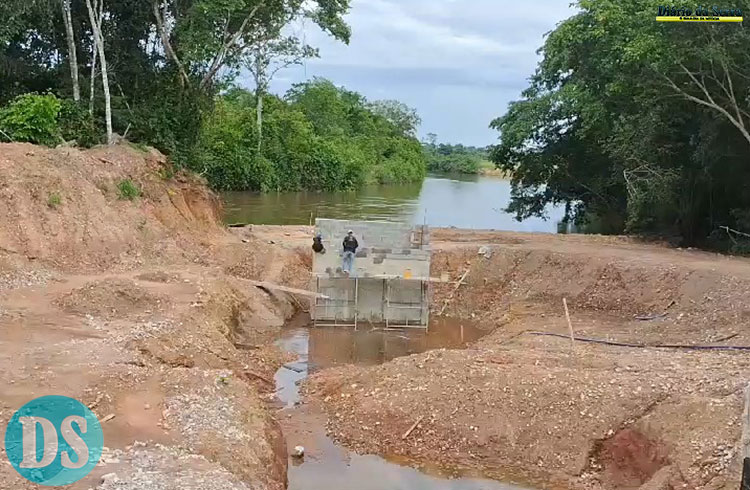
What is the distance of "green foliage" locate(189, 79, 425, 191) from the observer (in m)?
52.2

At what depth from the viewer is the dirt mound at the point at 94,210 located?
18.8 metres

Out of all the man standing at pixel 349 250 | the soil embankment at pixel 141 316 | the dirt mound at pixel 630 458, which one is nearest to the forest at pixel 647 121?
the man standing at pixel 349 250

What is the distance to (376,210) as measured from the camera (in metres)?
48.0

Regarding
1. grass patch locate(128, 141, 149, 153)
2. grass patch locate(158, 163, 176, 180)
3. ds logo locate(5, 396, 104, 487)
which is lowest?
ds logo locate(5, 396, 104, 487)

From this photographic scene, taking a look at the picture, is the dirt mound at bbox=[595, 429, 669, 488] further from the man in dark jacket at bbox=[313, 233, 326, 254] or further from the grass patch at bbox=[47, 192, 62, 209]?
the grass patch at bbox=[47, 192, 62, 209]

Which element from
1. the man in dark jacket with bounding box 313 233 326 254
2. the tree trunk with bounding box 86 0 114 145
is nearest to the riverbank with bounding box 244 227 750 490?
the man in dark jacket with bounding box 313 233 326 254

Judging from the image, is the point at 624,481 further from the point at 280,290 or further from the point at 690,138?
the point at 690,138

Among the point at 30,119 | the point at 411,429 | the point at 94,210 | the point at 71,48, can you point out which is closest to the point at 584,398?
the point at 411,429

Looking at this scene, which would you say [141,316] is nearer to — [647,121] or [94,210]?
[94,210]

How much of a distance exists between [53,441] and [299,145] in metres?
50.8

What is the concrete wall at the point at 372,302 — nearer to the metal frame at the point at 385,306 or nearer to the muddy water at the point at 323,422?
the metal frame at the point at 385,306

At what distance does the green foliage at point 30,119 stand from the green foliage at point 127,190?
2.84 meters

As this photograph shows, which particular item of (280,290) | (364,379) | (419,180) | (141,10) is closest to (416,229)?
(280,290)

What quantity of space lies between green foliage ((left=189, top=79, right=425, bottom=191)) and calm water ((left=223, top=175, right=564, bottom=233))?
1411 millimetres
